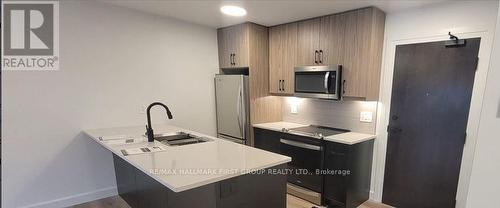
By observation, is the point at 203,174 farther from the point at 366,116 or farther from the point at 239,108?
the point at 366,116

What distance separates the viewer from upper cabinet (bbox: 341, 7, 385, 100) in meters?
2.55

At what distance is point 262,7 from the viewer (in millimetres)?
2629

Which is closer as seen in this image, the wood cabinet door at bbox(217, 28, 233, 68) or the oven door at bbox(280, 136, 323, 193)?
the oven door at bbox(280, 136, 323, 193)

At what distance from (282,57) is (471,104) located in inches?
82.3

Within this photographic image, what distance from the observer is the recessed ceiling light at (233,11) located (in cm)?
267

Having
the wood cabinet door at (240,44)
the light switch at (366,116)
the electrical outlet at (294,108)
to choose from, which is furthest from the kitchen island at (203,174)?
the electrical outlet at (294,108)

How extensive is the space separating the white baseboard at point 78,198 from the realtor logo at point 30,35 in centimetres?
143

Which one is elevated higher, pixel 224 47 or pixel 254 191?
pixel 224 47

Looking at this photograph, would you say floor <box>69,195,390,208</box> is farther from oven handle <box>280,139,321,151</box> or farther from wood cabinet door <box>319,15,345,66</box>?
wood cabinet door <box>319,15,345,66</box>

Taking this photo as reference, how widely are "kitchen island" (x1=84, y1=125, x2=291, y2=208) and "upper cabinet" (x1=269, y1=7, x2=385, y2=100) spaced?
148cm

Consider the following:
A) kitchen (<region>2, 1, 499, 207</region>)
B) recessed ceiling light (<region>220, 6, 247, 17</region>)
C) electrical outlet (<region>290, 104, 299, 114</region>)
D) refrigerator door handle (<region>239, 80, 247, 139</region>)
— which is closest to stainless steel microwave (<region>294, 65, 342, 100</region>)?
kitchen (<region>2, 1, 499, 207</region>)

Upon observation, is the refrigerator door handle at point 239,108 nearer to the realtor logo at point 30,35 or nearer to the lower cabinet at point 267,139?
the lower cabinet at point 267,139

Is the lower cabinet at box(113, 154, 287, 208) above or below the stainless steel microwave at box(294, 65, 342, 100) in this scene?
below

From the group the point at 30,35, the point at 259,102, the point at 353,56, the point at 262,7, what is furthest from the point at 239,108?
the point at 30,35
